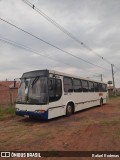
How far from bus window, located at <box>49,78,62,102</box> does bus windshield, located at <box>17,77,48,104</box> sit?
424 millimetres

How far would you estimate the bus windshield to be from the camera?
12992 millimetres

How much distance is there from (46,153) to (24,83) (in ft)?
24.5

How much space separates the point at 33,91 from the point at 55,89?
4.38 feet

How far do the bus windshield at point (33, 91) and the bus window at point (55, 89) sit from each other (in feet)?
1.39

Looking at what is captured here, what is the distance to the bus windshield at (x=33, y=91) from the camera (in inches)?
512

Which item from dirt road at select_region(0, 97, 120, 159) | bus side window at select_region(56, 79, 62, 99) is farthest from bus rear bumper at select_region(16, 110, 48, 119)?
dirt road at select_region(0, 97, 120, 159)

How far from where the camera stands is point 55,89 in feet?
45.4

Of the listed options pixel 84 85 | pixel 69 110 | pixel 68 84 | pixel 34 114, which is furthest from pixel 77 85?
pixel 34 114

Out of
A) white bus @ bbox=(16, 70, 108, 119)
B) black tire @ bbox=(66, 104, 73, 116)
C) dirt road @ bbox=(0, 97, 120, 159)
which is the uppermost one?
white bus @ bbox=(16, 70, 108, 119)

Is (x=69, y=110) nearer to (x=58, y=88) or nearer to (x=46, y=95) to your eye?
Answer: (x=58, y=88)

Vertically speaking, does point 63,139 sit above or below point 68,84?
below

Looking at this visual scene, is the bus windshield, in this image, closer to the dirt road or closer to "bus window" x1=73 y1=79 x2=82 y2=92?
the dirt road

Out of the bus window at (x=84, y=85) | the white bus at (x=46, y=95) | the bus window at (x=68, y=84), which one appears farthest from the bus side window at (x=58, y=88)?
the bus window at (x=84, y=85)

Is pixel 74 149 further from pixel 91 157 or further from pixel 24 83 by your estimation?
pixel 24 83
